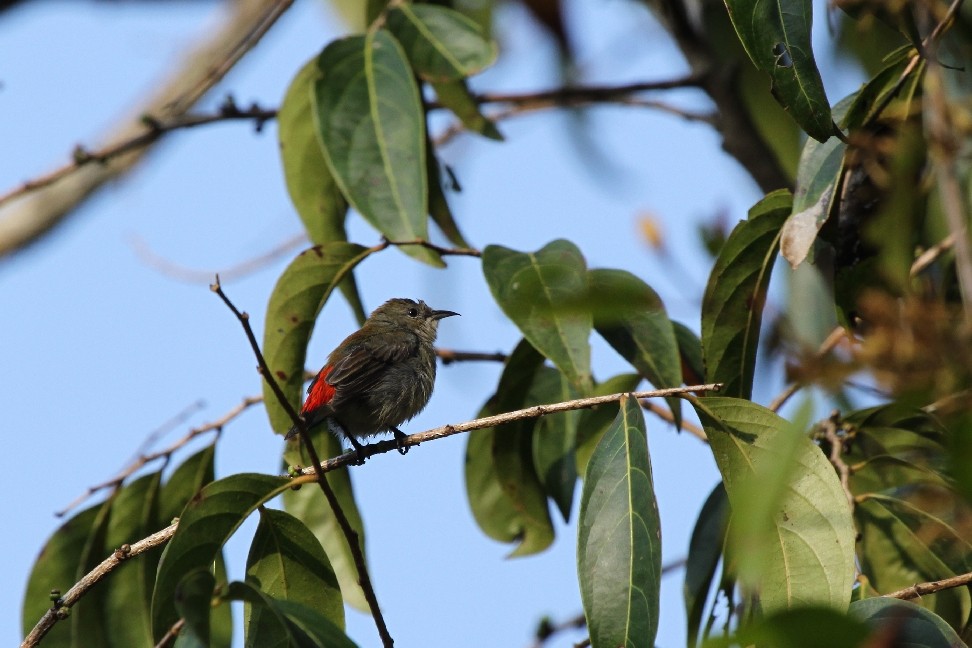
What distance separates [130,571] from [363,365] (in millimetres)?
1531

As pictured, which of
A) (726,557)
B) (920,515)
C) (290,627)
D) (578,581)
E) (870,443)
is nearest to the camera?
(290,627)

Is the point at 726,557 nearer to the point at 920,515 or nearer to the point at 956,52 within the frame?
the point at 920,515

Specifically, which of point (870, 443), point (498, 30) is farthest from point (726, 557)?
point (498, 30)

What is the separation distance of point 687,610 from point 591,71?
9.99 feet

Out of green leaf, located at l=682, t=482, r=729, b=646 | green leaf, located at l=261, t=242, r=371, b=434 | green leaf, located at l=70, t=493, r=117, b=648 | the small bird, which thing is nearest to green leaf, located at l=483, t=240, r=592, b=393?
green leaf, located at l=261, t=242, r=371, b=434

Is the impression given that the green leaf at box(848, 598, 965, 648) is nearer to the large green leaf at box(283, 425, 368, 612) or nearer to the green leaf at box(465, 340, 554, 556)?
the green leaf at box(465, 340, 554, 556)

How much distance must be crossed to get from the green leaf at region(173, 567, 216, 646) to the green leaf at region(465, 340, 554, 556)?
1723 mm

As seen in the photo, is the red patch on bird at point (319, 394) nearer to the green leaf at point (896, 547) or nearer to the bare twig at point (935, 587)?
the green leaf at point (896, 547)

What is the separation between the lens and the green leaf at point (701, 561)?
3.64 metres

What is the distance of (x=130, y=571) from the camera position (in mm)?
4320

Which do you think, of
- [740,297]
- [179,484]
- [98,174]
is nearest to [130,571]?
[179,484]

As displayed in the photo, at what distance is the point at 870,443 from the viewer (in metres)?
3.83

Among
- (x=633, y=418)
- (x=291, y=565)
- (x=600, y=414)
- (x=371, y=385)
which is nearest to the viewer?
(x=633, y=418)

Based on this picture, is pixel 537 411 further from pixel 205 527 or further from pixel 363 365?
pixel 363 365
